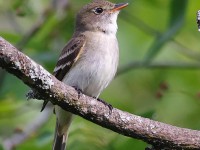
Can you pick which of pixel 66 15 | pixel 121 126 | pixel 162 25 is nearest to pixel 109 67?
pixel 121 126

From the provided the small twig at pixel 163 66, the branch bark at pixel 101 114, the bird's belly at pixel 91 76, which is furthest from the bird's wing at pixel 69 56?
the branch bark at pixel 101 114

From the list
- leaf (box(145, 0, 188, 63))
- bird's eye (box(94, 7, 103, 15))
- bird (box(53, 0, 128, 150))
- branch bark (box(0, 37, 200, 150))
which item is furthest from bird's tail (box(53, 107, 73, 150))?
branch bark (box(0, 37, 200, 150))

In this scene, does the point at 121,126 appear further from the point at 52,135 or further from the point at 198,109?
the point at 198,109

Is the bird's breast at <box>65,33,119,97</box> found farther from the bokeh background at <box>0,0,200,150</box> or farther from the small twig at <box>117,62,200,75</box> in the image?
the small twig at <box>117,62,200,75</box>

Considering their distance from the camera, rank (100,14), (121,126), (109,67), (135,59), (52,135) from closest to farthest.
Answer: (121,126)
(109,67)
(52,135)
(100,14)
(135,59)

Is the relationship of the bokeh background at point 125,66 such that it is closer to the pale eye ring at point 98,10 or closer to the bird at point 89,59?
the bird at point 89,59

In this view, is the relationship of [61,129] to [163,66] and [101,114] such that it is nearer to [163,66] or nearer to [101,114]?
[163,66]

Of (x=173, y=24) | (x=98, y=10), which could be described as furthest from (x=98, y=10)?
(x=173, y=24)
